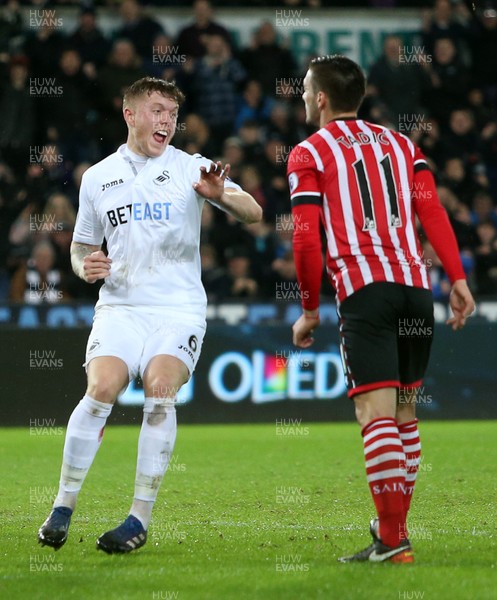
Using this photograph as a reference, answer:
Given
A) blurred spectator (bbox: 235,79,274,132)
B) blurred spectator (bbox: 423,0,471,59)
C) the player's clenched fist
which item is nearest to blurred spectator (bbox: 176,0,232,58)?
blurred spectator (bbox: 235,79,274,132)

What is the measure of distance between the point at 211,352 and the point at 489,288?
3.59 metres

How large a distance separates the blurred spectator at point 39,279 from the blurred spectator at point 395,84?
5254 mm

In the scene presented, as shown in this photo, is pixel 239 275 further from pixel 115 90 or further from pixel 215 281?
pixel 115 90

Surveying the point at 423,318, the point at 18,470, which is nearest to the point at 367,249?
the point at 423,318

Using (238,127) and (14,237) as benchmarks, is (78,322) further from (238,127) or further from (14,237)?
(238,127)

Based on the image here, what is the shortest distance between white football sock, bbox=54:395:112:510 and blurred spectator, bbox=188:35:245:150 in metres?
10.6

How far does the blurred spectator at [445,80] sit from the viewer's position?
16.5m

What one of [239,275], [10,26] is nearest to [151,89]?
[239,275]

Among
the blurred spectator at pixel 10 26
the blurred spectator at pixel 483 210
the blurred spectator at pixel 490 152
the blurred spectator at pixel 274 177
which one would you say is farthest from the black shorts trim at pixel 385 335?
the blurred spectator at pixel 10 26

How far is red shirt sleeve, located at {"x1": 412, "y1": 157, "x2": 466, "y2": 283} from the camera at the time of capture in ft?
17.0

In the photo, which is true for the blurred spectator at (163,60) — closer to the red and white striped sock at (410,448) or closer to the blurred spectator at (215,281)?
the blurred spectator at (215,281)

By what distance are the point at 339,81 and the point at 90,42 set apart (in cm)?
1100

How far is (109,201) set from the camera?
596cm

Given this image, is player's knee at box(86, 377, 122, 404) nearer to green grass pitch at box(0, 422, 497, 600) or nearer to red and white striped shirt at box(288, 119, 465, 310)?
green grass pitch at box(0, 422, 497, 600)
